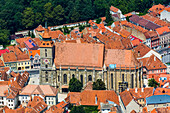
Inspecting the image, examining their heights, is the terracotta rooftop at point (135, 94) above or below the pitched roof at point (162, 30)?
below

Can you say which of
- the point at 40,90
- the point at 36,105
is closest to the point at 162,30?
the point at 40,90

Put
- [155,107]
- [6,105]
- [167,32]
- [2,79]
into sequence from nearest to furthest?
1. [155,107]
2. [6,105]
3. [2,79]
4. [167,32]

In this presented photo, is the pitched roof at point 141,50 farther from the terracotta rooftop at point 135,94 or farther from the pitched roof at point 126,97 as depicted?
the pitched roof at point 126,97

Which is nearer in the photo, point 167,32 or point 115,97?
point 115,97

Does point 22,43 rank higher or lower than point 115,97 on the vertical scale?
higher

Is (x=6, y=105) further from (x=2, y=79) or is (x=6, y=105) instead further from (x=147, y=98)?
(x=147, y=98)

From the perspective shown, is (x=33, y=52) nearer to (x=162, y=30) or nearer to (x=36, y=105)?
(x=36, y=105)

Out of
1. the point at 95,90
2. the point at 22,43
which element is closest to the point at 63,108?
the point at 95,90

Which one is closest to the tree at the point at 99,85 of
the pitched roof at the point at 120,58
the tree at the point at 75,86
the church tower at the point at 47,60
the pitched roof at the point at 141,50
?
the tree at the point at 75,86
